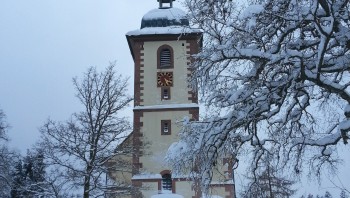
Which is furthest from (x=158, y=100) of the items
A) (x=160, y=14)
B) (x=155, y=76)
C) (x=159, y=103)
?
(x=160, y=14)

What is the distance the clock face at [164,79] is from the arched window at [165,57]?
407 mm

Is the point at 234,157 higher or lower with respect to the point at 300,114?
lower

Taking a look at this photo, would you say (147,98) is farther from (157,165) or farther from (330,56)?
(330,56)

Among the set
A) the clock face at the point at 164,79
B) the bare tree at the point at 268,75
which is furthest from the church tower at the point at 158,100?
the bare tree at the point at 268,75

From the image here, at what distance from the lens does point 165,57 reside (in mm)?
23562

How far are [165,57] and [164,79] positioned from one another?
50.1 inches

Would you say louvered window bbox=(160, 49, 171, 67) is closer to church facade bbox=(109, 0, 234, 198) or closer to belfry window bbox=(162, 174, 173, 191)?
church facade bbox=(109, 0, 234, 198)

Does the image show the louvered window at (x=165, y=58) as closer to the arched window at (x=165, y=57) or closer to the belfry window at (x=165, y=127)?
the arched window at (x=165, y=57)

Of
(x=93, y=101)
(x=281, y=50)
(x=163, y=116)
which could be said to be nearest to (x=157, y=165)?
(x=163, y=116)

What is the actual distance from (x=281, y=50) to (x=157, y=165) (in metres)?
14.6

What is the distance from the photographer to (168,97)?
22484 mm

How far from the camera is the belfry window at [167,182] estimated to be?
21.0 meters

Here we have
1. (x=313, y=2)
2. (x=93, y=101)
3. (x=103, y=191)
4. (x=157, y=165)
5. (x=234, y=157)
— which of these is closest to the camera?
(x=313, y=2)

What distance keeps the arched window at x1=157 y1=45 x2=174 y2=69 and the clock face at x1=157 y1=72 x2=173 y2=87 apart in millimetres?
407
